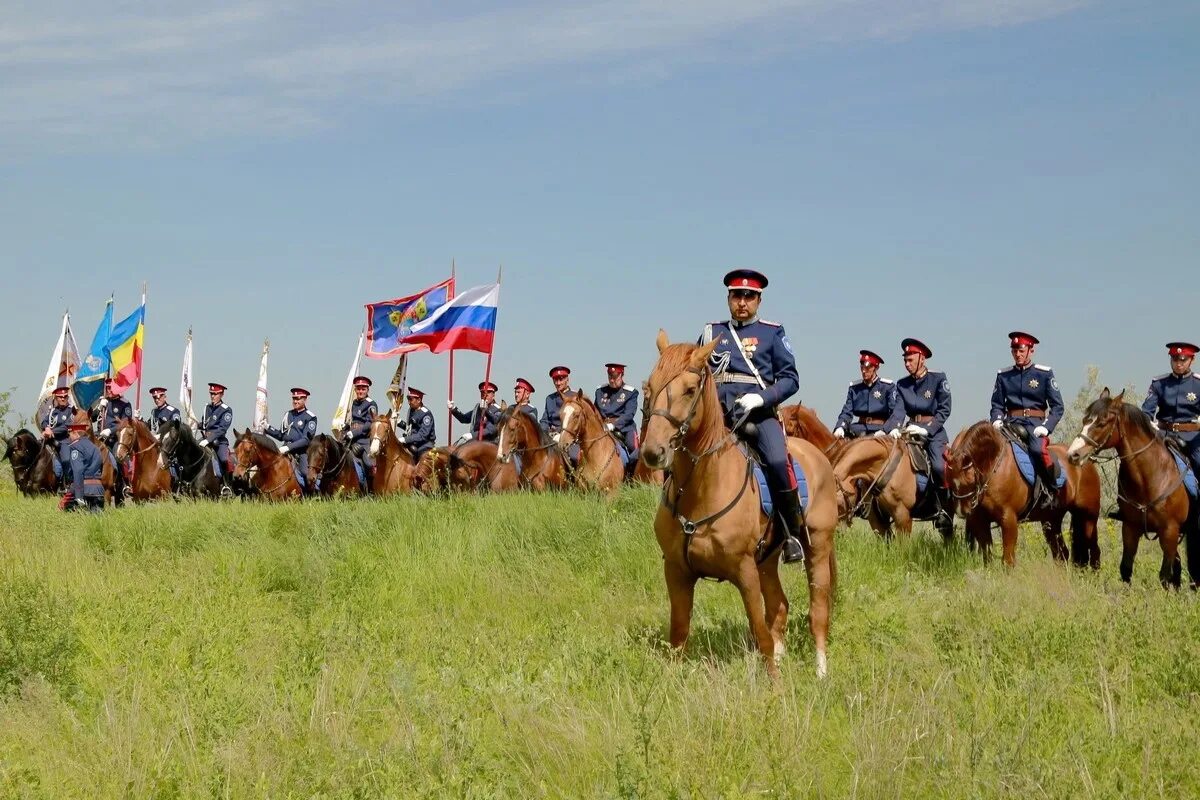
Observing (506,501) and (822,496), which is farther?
(506,501)

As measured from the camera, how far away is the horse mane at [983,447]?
46.3ft

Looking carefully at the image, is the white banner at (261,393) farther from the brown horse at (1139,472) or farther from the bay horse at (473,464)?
the brown horse at (1139,472)

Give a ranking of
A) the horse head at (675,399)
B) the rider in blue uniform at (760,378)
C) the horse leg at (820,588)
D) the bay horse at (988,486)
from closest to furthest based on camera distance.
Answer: the horse head at (675,399) → the rider in blue uniform at (760,378) → the horse leg at (820,588) → the bay horse at (988,486)

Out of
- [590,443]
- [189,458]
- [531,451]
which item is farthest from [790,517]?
[189,458]

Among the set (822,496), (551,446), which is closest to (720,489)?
(822,496)

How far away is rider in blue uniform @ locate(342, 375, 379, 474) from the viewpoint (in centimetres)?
2364

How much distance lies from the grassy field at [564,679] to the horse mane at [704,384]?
4.91 ft

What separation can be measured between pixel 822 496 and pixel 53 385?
926 inches

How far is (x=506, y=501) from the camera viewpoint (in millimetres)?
15156

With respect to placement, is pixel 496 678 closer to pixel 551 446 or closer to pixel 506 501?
pixel 506 501

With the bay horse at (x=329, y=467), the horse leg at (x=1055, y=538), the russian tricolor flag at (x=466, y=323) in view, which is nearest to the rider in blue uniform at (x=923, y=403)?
the horse leg at (x=1055, y=538)

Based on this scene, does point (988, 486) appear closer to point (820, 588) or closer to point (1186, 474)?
point (1186, 474)

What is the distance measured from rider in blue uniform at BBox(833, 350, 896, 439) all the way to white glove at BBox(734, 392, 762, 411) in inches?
349

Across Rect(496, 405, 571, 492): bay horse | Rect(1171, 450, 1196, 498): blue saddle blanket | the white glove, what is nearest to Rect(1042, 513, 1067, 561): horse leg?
Rect(1171, 450, 1196, 498): blue saddle blanket
